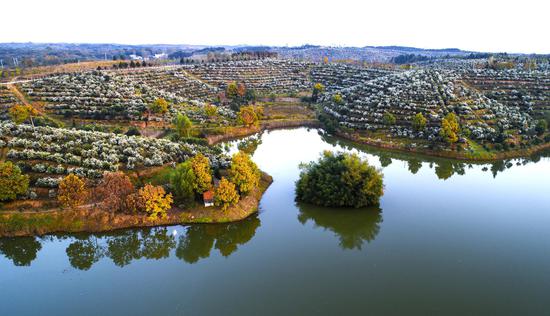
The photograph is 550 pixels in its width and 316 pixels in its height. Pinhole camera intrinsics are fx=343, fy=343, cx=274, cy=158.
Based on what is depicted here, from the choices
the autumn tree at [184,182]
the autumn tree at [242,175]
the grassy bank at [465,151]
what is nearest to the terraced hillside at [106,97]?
the autumn tree at [184,182]

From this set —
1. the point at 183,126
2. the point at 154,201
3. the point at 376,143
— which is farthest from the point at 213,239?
the point at 376,143

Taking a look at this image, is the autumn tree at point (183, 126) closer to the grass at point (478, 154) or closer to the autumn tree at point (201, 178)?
the autumn tree at point (201, 178)

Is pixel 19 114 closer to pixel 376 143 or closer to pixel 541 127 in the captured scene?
pixel 376 143

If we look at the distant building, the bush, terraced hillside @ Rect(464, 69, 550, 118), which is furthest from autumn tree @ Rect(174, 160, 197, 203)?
terraced hillside @ Rect(464, 69, 550, 118)

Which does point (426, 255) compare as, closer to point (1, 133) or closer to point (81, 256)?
point (81, 256)

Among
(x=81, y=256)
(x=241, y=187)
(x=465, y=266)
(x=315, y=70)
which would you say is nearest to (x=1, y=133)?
(x=81, y=256)

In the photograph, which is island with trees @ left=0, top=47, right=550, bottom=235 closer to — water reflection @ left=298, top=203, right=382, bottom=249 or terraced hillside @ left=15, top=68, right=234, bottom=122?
terraced hillside @ left=15, top=68, right=234, bottom=122
